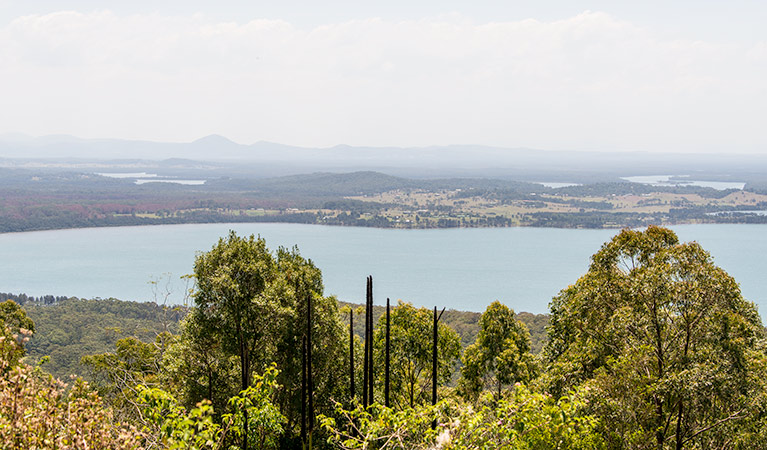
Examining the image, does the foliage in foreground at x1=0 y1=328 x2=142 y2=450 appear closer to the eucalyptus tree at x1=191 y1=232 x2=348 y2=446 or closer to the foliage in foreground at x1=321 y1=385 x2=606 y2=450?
the foliage in foreground at x1=321 y1=385 x2=606 y2=450

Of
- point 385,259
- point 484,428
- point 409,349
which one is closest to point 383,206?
point 385,259

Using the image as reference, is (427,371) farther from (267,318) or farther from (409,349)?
(267,318)

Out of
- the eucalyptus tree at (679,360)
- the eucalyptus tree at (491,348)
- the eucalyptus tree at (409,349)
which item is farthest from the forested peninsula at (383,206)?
the eucalyptus tree at (679,360)

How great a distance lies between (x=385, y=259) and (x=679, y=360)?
7625 cm

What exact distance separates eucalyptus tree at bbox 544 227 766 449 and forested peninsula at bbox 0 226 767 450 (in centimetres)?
3

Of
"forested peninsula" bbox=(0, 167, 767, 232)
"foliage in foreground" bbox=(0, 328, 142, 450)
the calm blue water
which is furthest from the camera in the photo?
"forested peninsula" bbox=(0, 167, 767, 232)

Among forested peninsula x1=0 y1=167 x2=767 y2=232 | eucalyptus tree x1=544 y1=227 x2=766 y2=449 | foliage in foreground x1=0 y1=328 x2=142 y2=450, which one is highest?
foliage in foreground x1=0 y1=328 x2=142 y2=450

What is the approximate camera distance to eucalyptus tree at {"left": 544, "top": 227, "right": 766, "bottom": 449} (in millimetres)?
7621

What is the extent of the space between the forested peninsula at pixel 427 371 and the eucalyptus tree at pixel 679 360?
0.03m

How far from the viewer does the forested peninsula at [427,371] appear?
197 inches

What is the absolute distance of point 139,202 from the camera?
5679 inches

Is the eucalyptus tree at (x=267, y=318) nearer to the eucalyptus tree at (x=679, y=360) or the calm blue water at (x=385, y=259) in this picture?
the eucalyptus tree at (x=679, y=360)

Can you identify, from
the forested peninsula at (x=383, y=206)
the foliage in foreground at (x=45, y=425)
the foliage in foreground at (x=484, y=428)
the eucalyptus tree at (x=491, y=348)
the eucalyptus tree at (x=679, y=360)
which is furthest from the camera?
the forested peninsula at (x=383, y=206)

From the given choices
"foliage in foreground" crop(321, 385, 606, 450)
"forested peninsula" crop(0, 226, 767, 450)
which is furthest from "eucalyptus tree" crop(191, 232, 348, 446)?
"foliage in foreground" crop(321, 385, 606, 450)
